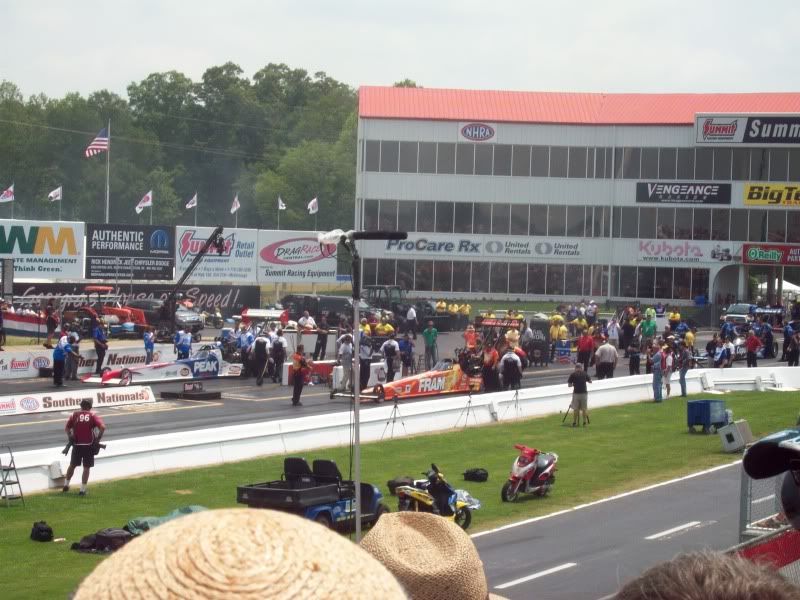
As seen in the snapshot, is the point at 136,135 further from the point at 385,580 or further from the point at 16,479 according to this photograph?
the point at 385,580

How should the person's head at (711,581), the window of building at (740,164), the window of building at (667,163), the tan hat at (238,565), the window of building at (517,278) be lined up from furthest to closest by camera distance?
the window of building at (517,278) < the window of building at (667,163) < the window of building at (740,164) < the person's head at (711,581) < the tan hat at (238,565)

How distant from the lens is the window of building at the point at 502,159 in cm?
7538

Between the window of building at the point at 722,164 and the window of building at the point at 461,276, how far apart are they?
55.9 feet

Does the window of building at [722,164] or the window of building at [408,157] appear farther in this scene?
the window of building at [408,157]

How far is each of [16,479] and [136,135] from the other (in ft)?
374

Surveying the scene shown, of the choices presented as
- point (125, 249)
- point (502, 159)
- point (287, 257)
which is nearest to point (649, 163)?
point (502, 159)

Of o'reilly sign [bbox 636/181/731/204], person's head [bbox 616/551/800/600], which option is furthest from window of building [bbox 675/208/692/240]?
person's head [bbox 616/551/800/600]

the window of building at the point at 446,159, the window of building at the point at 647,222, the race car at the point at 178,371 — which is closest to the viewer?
the race car at the point at 178,371

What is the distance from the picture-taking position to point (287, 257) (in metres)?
69.7

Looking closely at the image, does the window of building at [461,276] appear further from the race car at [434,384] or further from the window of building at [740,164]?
the race car at [434,384]

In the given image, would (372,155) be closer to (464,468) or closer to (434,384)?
(434,384)

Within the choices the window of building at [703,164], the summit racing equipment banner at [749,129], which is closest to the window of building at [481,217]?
the window of building at [703,164]

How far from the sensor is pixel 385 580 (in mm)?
1659

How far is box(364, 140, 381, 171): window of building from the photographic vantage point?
246ft
